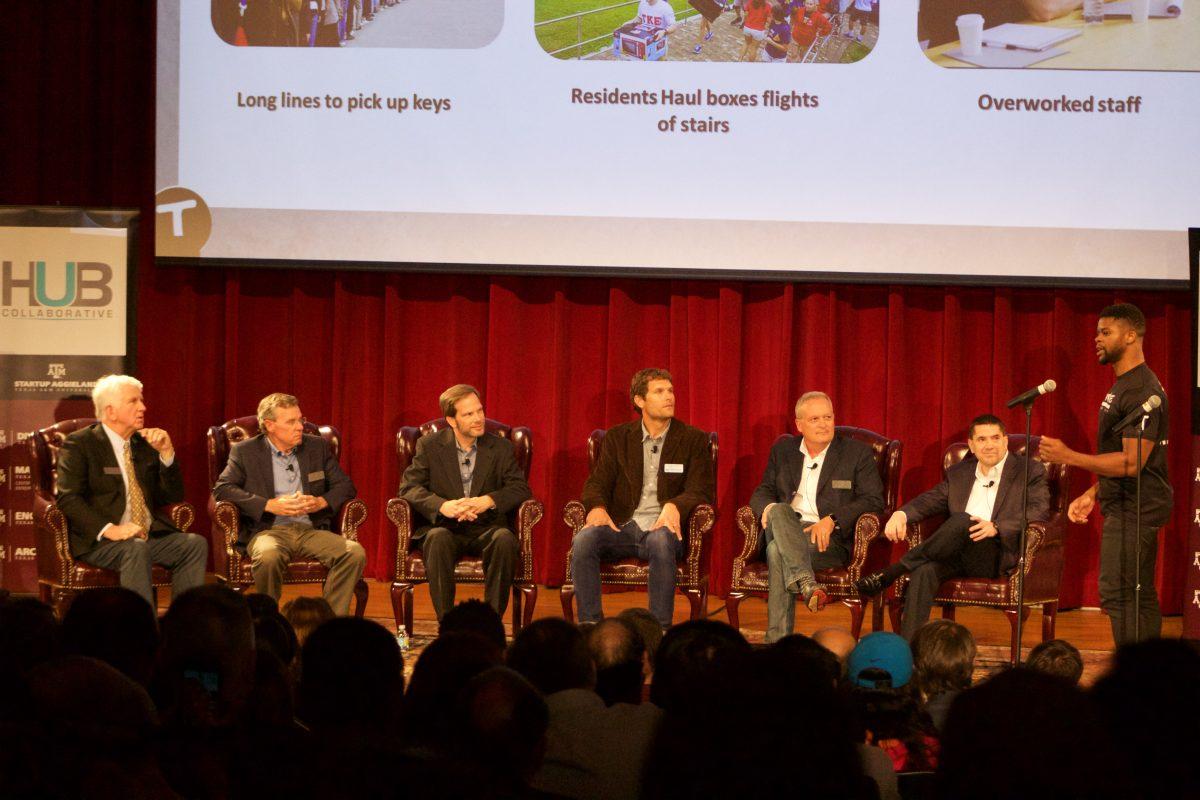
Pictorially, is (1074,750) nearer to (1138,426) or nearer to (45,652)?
(45,652)

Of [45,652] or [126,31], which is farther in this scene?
[126,31]

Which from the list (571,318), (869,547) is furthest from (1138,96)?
(571,318)

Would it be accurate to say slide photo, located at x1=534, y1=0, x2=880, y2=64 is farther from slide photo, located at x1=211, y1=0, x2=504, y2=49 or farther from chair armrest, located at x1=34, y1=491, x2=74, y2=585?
chair armrest, located at x1=34, y1=491, x2=74, y2=585

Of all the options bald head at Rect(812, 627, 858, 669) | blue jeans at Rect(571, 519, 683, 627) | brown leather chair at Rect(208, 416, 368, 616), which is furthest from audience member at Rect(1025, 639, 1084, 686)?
brown leather chair at Rect(208, 416, 368, 616)

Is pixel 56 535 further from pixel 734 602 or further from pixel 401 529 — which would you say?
pixel 734 602

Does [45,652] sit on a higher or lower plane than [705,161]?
lower

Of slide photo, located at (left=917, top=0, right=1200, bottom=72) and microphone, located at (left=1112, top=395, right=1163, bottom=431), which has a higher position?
slide photo, located at (left=917, top=0, right=1200, bottom=72)

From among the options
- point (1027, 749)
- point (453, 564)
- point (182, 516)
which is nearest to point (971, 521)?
point (453, 564)

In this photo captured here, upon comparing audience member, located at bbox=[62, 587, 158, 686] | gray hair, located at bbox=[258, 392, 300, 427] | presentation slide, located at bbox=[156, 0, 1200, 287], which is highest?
presentation slide, located at bbox=[156, 0, 1200, 287]

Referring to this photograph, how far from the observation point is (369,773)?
1.70 m

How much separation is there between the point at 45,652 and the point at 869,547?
3.73 meters

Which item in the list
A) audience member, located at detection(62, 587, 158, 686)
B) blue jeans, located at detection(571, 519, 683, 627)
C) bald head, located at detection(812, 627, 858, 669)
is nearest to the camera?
audience member, located at detection(62, 587, 158, 686)

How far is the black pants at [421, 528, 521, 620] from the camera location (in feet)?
17.4

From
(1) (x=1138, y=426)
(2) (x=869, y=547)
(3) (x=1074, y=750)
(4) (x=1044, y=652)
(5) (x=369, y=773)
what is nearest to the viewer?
(3) (x=1074, y=750)
